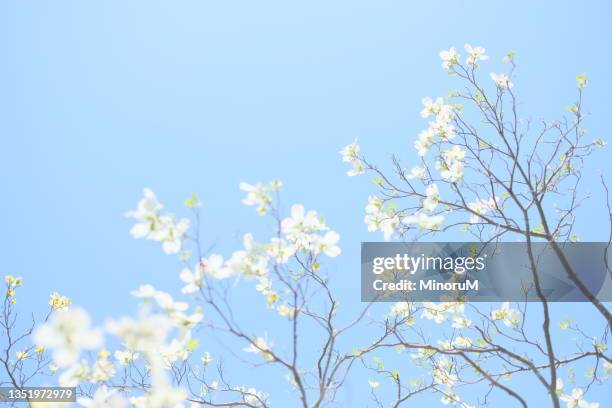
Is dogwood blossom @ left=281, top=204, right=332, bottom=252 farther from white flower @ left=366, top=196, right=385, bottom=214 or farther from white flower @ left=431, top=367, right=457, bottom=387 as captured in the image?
white flower @ left=431, top=367, right=457, bottom=387

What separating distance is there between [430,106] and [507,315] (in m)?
1.19

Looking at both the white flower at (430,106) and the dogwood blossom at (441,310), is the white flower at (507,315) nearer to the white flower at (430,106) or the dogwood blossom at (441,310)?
the dogwood blossom at (441,310)

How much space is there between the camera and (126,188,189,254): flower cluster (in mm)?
1687

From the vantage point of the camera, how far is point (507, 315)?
10.3 ft

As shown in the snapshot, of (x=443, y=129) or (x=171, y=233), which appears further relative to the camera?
(x=443, y=129)

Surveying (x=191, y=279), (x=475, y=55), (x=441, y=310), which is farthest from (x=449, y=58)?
(x=191, y=279)

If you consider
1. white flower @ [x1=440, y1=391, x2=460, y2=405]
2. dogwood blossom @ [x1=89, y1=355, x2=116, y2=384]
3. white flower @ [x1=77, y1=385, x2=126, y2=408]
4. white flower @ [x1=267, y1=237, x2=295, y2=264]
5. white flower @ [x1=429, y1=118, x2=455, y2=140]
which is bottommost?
white flower @ [x1=77, y1=385, x2=126, y2=408]

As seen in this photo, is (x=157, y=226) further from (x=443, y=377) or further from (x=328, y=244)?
(x=443, y=377)

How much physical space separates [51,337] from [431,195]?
208 centimetres

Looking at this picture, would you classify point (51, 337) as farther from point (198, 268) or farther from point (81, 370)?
point (198, 268)

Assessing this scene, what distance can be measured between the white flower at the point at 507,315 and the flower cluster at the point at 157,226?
196 centimetres

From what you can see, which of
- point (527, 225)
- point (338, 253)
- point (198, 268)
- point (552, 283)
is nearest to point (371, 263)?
point (552, 283)

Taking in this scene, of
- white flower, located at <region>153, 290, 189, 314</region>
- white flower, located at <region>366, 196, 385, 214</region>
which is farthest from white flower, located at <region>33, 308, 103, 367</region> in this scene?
white flower, located at <region>366, 196, 385, 214</region>

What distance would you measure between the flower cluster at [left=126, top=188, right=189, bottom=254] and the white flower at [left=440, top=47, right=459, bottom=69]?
87.6 inches
